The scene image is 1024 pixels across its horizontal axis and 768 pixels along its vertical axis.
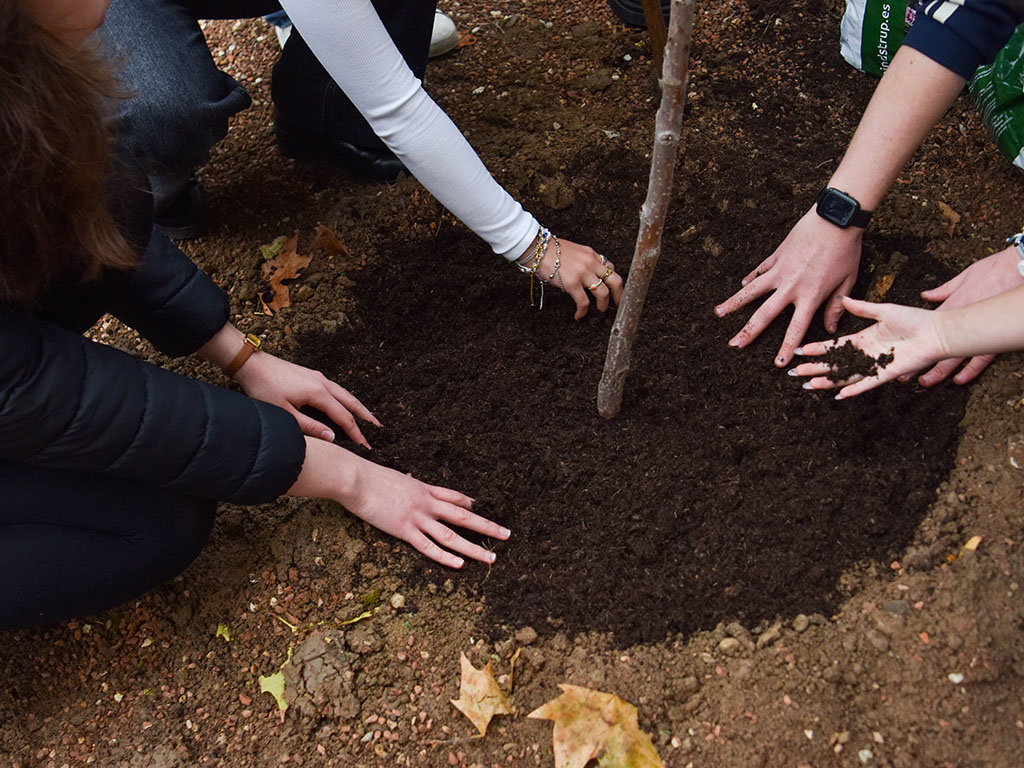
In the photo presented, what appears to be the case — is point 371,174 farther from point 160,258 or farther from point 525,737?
point 525,737

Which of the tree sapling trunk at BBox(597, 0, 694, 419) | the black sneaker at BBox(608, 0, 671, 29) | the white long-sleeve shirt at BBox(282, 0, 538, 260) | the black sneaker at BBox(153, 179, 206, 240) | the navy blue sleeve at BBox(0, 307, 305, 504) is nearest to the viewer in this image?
the tree sapling trunk at BBox(597, 0, 694, 419)

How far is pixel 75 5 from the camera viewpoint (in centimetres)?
139

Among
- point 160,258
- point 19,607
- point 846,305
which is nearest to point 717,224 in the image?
point 846,305

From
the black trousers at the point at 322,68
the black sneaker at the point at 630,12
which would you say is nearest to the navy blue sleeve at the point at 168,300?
the black trousers at the point at 322,68

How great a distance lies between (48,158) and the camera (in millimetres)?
1327

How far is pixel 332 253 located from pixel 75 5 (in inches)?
43.8

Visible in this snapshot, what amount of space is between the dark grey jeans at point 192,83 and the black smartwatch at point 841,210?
127cm

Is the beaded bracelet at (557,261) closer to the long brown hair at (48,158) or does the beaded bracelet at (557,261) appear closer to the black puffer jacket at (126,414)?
the black puffer jacket at (126,414)

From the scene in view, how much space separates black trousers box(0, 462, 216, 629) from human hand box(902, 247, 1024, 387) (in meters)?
1.60

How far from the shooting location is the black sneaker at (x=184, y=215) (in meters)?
2.53

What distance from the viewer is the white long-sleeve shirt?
5.41ft

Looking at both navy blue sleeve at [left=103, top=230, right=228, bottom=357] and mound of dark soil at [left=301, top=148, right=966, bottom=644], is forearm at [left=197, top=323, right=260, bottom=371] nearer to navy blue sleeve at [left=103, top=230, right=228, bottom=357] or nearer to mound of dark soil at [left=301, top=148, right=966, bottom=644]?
navy blue sleeve at [left=103, top=230, right=228, bottom=357]

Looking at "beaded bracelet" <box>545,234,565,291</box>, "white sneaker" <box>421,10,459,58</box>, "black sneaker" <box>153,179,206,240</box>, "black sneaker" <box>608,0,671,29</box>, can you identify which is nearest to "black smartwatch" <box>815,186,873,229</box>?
"beaded bracelet" <box>545,234,565,291</box>

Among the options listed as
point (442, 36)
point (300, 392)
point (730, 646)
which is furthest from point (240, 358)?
point (442, 36)
